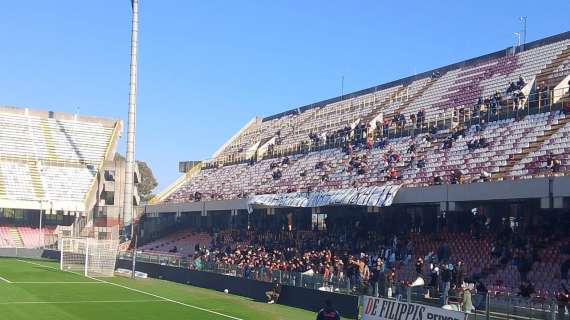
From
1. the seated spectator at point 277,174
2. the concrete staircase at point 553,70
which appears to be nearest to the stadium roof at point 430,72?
the concrete staircase at point 553,70

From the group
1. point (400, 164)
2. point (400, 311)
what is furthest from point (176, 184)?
point (400, 311)

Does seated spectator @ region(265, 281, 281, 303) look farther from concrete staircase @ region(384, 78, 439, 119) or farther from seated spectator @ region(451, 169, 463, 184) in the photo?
concrete staircase @ region(384, 78, 439, 119)

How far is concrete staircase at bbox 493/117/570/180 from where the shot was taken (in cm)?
2883

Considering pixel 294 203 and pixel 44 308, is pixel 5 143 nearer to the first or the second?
pixel 294 203

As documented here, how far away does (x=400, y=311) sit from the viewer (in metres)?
15.7

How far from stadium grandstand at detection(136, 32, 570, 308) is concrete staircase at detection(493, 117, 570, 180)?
2.8 inches

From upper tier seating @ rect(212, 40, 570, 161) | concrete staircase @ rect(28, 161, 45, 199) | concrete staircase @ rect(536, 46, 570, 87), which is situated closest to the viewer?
concrete staircase @ rect(536, 46, 570, 87)

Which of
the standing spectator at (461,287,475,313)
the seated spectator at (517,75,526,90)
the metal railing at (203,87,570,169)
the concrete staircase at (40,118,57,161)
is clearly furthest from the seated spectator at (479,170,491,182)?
the concrete staircase at (40,118,57,161)

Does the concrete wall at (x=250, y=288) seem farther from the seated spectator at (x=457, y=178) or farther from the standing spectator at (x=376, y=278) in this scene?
the seated spectator at (x=457, y=178)

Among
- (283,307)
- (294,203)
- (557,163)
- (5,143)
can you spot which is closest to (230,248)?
(294,203)

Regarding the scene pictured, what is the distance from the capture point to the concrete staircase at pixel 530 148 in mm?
28828

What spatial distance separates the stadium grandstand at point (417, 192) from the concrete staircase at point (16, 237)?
48.1 ft

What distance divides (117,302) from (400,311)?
15990 millimetres

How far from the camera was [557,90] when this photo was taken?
3219 centimetres
